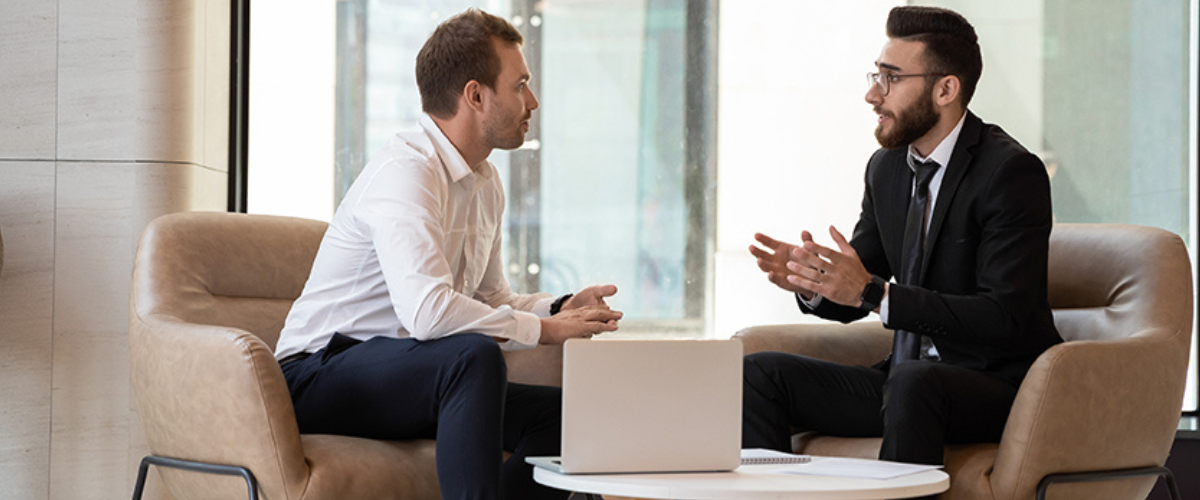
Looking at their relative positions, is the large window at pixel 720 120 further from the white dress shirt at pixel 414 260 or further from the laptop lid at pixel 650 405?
the laptop lid at pixel 650 405

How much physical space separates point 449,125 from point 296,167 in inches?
54.6

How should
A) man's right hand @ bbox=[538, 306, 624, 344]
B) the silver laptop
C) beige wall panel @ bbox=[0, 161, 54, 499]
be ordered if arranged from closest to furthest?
the silver laptop → man's right hand @ bbox=[538, 306, 624, 344] → beige wall panel @ bbox=[0, 161, 54, 499]

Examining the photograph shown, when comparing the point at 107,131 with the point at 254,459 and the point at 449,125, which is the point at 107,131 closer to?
the point at 449,125

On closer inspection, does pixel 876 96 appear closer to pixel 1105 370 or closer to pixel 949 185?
pixel 949 185

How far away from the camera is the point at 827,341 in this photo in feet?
10.00

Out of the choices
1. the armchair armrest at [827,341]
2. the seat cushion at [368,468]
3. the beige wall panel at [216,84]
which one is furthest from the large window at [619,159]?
the seat cushion at [368,468]

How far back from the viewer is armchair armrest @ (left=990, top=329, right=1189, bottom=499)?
2.32m

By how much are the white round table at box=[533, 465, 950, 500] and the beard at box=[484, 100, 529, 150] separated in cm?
107

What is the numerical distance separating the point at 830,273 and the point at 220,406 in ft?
4.19

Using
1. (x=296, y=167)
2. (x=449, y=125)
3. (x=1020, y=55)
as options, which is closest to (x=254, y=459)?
(x=449, y=125)

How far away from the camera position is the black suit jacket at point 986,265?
2.57m

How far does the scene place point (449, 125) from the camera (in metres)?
2.72

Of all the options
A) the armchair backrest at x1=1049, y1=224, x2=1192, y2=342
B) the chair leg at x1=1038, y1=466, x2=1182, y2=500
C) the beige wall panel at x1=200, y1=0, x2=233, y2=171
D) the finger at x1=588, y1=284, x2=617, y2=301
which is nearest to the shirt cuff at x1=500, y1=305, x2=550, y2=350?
the finger at x1=588, y1=284, x2=617, y2=301

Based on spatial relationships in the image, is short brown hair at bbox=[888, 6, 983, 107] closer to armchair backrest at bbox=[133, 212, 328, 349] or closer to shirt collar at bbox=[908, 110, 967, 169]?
shirt collar at bbox=[908, 110, 967, 169]
